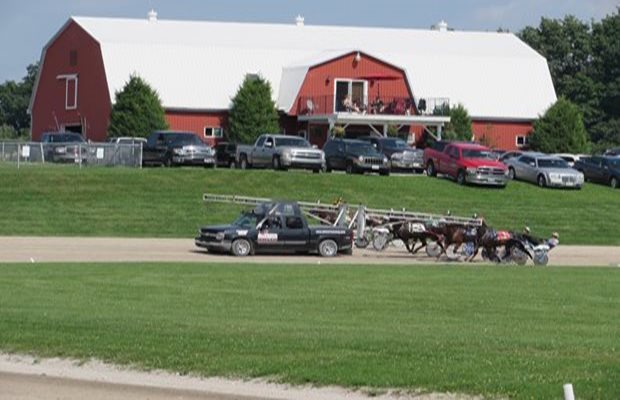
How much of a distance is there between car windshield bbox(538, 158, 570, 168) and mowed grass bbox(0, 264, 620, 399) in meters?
32.6

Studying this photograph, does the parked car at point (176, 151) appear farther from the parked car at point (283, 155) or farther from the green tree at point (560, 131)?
the green tree at point (560, 131)

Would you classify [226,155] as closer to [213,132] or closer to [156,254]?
[213,132]

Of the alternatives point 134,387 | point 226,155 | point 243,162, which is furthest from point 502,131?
point 134,387

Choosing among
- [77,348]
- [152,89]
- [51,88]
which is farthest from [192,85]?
[77,348]

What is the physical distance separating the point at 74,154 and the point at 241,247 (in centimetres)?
2307

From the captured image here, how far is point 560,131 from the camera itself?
87375 mm

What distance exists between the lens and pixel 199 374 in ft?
54.6

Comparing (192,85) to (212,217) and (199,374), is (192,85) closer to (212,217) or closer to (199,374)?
(212,217)

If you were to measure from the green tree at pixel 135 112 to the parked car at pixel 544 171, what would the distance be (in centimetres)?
2083

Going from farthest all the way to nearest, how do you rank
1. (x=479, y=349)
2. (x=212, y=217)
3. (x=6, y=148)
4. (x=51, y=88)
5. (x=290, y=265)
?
1. (x=51, y=88)
2. (x=6, y=148)
3. (x=212, y=217)
4. (x=290, y=265)
5. (x=479, y=349)

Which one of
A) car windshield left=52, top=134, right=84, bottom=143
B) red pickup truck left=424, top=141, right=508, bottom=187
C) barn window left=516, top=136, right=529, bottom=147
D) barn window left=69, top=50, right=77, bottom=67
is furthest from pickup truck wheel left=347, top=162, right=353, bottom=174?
barn window left=69, top=50, right=77, bottom=67

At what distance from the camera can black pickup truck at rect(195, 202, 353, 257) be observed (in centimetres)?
4066

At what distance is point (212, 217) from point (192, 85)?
34757 mm

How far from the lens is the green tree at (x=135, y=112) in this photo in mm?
79062
